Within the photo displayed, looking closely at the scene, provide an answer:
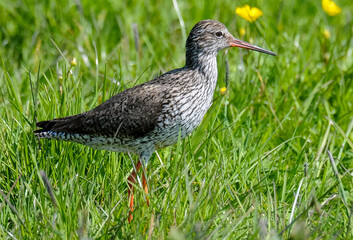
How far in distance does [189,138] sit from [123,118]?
1.87 ft

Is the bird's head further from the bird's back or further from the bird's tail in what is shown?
the bird's tail

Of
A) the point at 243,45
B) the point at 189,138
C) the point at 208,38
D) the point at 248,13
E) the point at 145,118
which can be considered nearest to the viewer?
the point at 145,118

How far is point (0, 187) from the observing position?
183 inches

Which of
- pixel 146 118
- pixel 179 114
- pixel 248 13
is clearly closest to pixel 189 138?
pixel 179 114

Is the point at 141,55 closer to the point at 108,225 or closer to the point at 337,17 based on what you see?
the point at 337,17

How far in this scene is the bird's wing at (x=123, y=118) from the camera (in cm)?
474

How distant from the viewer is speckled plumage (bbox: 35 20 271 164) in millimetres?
4680

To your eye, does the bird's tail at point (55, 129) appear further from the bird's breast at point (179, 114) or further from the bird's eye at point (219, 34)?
the bird's eye at point (219, 34)

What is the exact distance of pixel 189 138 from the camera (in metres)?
4.85

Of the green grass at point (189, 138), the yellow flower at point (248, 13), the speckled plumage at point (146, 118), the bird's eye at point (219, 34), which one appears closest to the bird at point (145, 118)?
the speckled plumage at point (146, 118)

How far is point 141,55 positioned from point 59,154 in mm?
2517

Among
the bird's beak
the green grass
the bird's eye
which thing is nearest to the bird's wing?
the green grass

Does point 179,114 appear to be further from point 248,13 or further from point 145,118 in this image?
point 248,13

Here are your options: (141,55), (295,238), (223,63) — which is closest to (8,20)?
(141,55)
